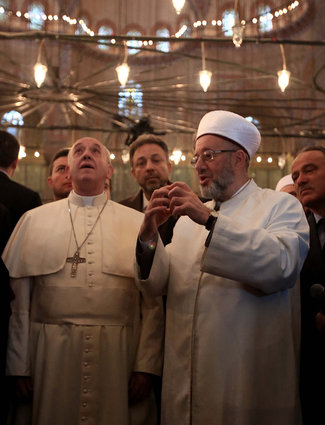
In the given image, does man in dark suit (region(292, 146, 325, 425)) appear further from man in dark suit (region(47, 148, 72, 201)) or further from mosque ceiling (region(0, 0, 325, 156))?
mosque ceiling (region(0, 0, 325, 156))

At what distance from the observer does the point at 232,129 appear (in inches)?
111

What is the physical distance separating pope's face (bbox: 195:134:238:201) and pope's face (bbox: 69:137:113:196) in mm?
678

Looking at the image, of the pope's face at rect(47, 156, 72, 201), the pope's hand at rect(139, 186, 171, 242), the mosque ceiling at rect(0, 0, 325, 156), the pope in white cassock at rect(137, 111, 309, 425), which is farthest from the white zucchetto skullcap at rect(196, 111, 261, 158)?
the mosque ceiling at rect(0, 0, 325, 156)

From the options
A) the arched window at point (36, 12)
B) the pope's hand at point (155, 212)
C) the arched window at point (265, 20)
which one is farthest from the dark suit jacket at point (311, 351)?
the arched window at point (265, 20)

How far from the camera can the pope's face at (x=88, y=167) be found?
319cm

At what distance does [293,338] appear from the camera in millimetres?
2598

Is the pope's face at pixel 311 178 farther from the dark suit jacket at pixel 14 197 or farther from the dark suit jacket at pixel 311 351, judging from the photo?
the dark suit jacket at pixel 14 197

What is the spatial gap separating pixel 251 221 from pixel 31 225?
1300mm

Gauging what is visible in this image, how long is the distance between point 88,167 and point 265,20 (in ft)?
37.5

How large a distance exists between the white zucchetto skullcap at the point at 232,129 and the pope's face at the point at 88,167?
2.14 ft

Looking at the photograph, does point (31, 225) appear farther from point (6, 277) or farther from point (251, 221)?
point (251, 221)

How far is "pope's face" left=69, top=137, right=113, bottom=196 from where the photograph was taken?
3191 mm

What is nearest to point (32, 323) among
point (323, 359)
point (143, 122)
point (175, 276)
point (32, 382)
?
point (32, 382)

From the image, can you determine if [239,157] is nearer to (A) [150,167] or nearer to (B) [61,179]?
(A) [150,167]
